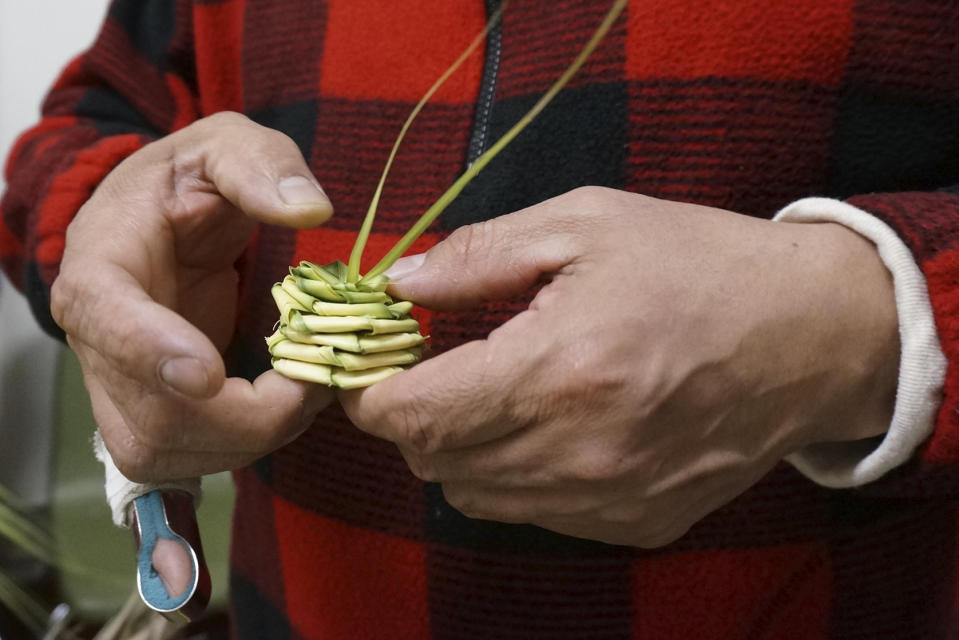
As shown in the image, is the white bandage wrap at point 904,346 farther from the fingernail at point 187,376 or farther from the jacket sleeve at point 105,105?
the jacket sleeve at point 105,105

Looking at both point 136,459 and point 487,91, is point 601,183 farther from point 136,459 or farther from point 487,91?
point 136,459

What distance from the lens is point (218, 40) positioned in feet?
2.44

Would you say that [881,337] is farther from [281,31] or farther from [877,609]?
[281,31]

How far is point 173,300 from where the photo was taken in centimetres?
56

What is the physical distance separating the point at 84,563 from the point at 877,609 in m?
1.19

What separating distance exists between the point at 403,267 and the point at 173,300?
8.2 inches

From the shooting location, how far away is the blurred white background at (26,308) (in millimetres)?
1305

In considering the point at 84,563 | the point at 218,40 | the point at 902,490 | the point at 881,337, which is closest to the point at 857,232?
the point at 881,337

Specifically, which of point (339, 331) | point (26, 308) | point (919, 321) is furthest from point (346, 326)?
point (26, 308)

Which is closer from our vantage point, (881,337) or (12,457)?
(881,337)

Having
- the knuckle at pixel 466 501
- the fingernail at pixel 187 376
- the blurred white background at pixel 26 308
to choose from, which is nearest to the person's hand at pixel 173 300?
the fingernail at pixel 187 376

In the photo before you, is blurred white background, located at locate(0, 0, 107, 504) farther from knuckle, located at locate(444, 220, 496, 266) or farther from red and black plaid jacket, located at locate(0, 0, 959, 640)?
knuckle, located at locate(444, 220, 496, 266)

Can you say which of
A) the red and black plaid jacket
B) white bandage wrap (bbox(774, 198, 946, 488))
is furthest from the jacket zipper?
white bandage wrap (bbox(774, 198, 946, 488))

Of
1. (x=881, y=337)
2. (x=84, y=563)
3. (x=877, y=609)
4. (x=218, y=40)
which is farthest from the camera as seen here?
(x=84, y=563)
